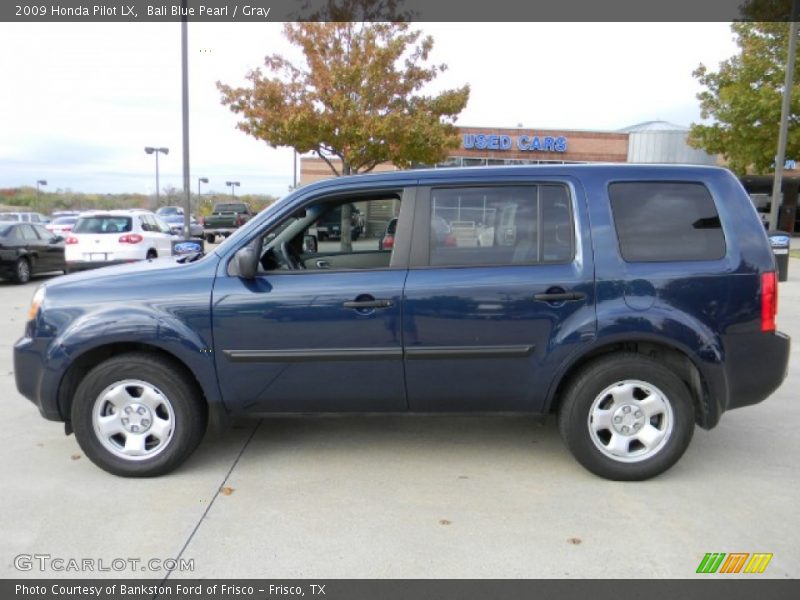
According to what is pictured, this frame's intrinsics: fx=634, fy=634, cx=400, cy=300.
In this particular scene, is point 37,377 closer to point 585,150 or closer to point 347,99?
point 347,99

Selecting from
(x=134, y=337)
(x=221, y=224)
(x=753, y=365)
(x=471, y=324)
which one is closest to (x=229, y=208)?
(x=221, y=224)

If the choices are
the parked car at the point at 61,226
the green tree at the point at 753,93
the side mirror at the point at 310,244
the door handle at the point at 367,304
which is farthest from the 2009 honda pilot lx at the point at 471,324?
the parked car at the point at 61,226

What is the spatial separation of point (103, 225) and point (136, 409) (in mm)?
11249

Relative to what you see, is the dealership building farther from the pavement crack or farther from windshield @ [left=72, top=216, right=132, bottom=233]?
the pavement crack

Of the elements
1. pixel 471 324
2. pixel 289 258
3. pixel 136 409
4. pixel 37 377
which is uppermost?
pixel 289 258

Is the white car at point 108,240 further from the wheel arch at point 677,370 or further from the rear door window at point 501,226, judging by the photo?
the wheel arch at point 677,370

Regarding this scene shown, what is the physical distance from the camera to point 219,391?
3.86 metres

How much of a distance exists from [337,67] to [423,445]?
14.4m

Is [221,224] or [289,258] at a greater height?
[289,258]

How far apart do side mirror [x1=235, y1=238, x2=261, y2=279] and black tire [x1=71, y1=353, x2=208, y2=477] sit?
2.50ft

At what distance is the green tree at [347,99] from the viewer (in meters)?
17.0

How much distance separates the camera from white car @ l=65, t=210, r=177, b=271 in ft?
44.5

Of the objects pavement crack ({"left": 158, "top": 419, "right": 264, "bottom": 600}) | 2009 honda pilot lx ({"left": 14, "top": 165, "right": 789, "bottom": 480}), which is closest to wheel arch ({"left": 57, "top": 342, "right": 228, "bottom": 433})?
2009 honda pilot lx ({"left": 14, "top": 165, "right": 789, "bottom": 480})

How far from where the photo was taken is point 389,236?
420 centimetres
